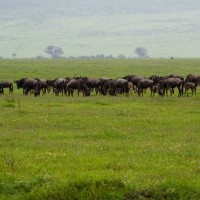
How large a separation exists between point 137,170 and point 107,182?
1265 millimetres

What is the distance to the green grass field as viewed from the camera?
11.4 meters

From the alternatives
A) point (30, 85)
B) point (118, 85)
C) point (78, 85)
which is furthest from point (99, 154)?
point (30, 85)

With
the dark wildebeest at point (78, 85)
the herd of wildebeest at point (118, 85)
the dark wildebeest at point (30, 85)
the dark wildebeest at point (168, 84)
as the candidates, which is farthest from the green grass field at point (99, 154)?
the dark wildebeest at point (30, 85)

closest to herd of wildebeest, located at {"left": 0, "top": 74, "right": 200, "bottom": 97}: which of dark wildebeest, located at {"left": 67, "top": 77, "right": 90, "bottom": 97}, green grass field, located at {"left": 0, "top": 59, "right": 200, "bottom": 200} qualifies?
dark wildebeest, located at {"left": 67, "top": 77, "right": 90, "bottom": 97}

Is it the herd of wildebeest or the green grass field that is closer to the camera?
the green grass field

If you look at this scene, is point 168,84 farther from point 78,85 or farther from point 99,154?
point 99,154

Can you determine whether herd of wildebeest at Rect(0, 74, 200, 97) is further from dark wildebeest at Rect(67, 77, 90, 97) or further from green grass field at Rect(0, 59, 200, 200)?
green grass field at Rect(0, 59, 200, 200)

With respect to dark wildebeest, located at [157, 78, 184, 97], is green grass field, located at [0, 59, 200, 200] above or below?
below

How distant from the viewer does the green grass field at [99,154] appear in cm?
1142

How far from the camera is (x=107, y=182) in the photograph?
1163 cm

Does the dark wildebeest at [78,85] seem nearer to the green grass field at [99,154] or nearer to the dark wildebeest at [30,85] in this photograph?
the dark wildebeest at [30,85]

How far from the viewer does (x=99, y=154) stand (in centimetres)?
1430

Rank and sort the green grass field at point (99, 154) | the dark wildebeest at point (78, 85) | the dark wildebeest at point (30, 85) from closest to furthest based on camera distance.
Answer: the green grass field at point (99, 154)
the dark wildebeest at point (78, 85)
the dark wildebeest at point (30, 85)

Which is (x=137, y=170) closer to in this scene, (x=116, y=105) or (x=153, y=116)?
(x=153, y=116)
